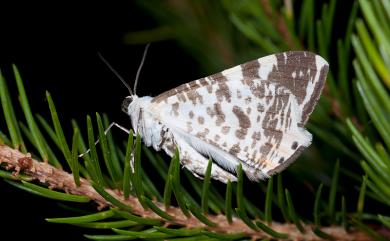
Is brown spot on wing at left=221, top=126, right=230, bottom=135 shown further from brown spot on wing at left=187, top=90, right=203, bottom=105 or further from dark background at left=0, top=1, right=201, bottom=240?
dark background at left=0, top=1, right=201, bottom=240

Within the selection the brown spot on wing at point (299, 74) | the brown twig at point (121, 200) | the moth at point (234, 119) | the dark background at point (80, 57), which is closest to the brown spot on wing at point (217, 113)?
the moth at point (234, 119)

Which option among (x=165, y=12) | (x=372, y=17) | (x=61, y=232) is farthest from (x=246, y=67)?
(x=61, y=232)

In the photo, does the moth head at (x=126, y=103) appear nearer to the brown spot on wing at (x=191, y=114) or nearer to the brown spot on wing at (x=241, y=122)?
the brown spot on wing at (x=191, y=114)

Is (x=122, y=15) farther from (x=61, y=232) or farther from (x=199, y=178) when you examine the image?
(x=199, y=178)

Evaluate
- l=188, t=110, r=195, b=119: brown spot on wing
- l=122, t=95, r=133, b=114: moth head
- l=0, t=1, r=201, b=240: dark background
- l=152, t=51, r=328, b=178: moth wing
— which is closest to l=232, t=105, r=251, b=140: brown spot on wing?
l=152, t=51, r=328, b=178: moth wing

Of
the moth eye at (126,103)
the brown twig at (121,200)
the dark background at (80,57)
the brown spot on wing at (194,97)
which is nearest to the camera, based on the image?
the brown twig at (121,200)
